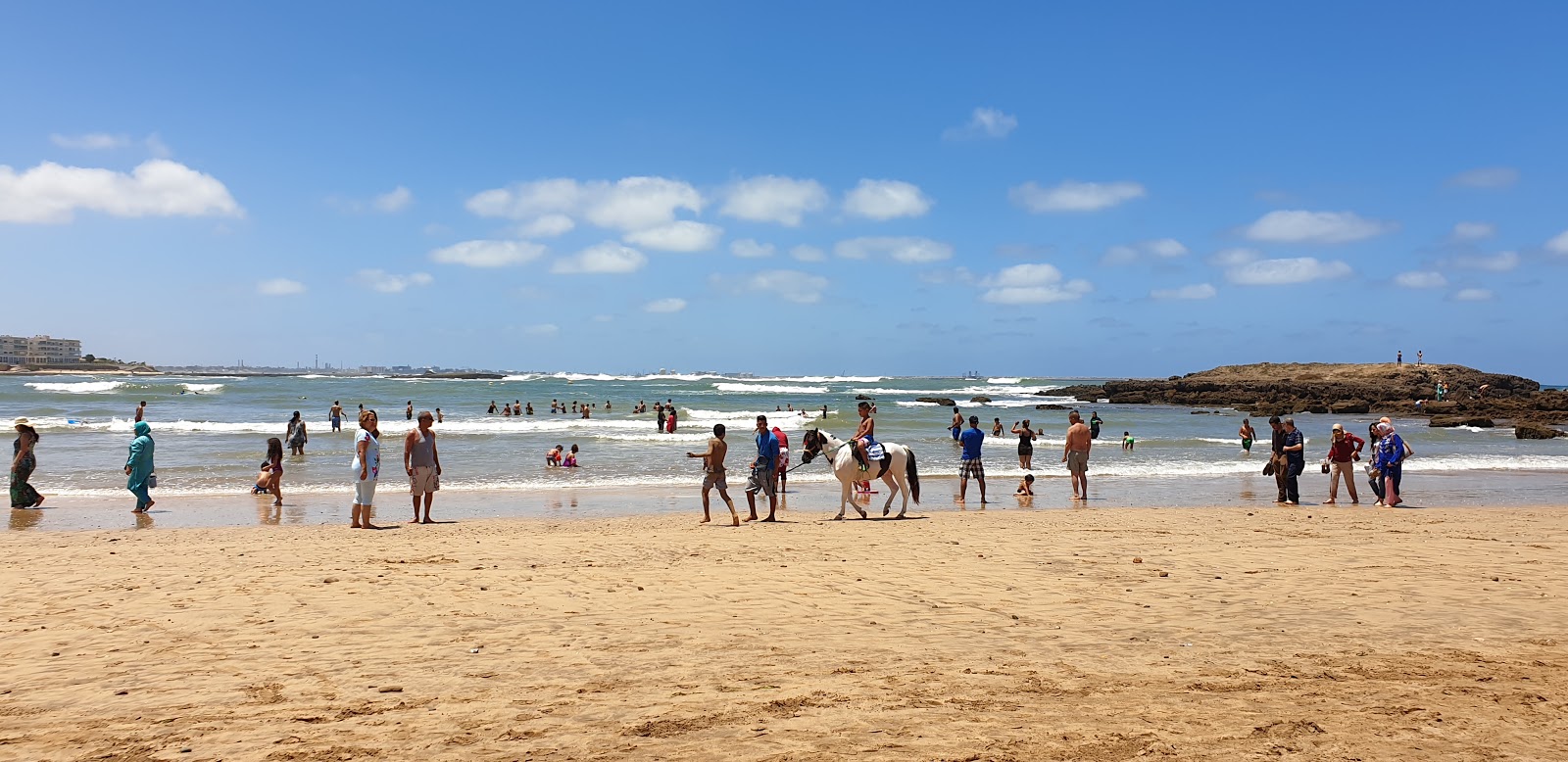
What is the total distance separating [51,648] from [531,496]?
10684 millimetres

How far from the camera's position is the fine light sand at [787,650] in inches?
167

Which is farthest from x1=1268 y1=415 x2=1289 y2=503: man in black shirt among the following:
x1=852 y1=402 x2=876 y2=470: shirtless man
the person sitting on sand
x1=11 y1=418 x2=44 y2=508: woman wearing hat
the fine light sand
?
x1=11 y1=418 x2=44 y2=508: woman wearing hat

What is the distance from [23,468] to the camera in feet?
43.6

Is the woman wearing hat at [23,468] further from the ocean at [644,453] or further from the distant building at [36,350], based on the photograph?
the distant building at [36,350]

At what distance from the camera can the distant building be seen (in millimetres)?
152750

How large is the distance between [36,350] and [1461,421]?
207149 mm

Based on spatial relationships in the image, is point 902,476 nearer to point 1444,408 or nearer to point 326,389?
point 1444,408

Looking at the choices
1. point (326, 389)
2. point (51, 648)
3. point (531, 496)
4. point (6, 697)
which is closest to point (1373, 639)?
point (6, 697)

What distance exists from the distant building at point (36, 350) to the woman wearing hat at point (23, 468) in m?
173

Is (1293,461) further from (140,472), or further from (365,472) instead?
(140,472)

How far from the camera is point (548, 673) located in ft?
17.1

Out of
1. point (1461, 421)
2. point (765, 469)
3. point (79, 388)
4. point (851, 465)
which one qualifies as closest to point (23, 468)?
point (765, 469)

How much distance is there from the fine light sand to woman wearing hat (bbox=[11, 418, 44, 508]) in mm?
4549

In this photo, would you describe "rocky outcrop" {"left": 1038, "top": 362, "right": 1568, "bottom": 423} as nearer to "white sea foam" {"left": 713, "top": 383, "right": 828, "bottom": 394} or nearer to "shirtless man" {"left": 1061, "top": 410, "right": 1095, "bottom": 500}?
"white sea foam" {"left": 713, "top": 383, "right": 828, "bottom": 394}
